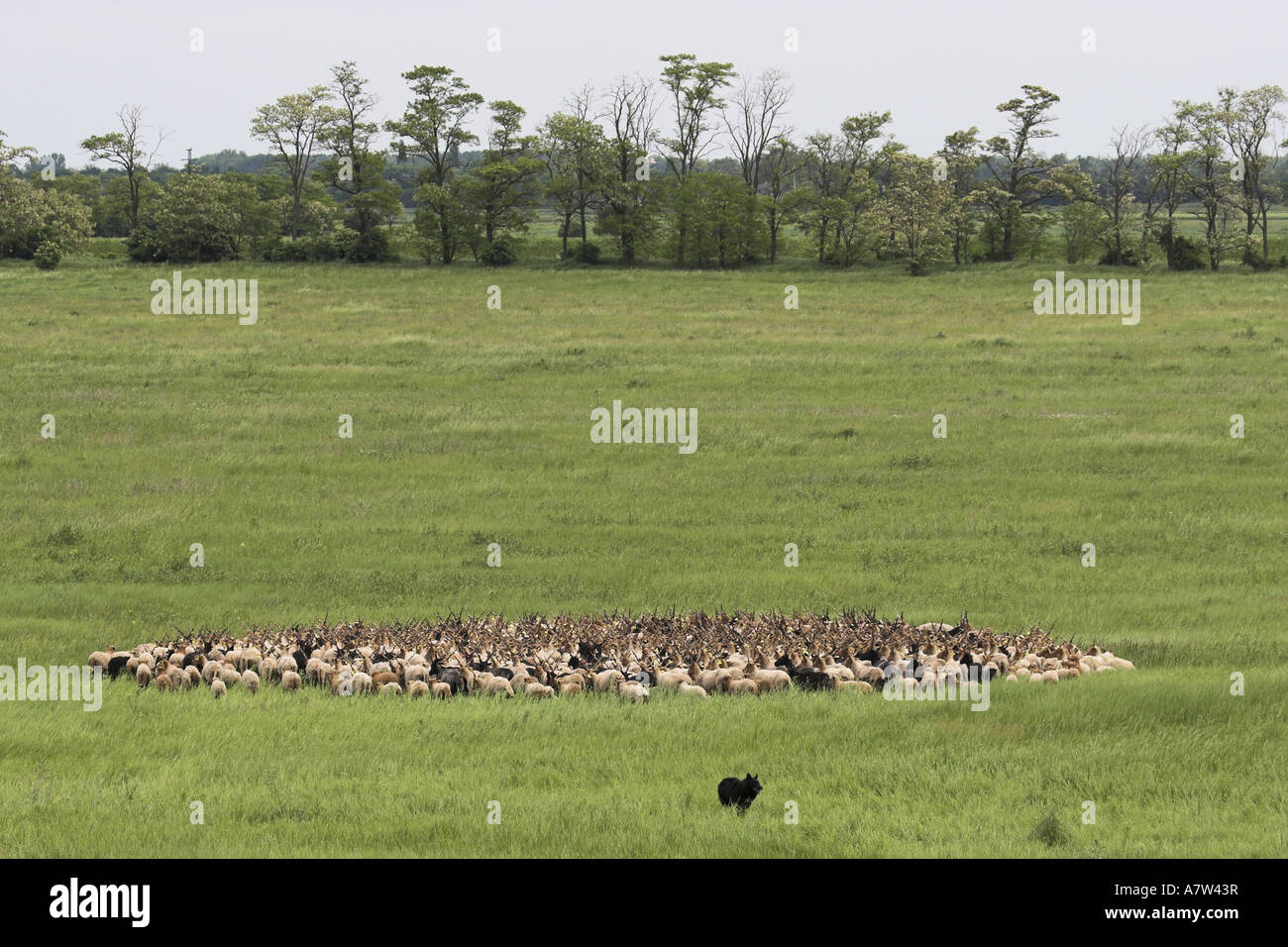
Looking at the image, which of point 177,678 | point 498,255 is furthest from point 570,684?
point 498,255

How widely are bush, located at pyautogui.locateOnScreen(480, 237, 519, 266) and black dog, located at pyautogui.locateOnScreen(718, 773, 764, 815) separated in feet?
270

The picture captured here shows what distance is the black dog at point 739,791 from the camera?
337 inches

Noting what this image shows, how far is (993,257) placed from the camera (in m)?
90.7

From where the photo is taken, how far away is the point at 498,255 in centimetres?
8881

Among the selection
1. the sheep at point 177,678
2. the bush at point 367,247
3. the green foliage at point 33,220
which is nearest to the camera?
the sheep at point 177,678

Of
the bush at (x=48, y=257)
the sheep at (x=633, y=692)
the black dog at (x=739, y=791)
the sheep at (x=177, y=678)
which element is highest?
the bush at (x=48, y=257)

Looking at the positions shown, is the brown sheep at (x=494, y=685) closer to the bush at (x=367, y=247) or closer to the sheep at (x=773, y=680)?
the sheep at (x=773, y=680)

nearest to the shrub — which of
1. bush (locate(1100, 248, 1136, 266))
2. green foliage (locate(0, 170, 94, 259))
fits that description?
bush (locate(1100, 248, 1136, 266))

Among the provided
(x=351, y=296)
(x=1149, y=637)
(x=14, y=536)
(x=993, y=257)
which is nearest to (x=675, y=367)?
(x=14, y=536)

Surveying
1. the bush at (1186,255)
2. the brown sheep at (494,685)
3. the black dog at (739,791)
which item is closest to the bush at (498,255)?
the bush at (1186,255)

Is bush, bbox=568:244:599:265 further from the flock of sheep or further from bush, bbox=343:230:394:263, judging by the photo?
the flock of sheep

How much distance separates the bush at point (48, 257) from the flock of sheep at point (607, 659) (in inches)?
2983

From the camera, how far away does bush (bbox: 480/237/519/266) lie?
291ft
